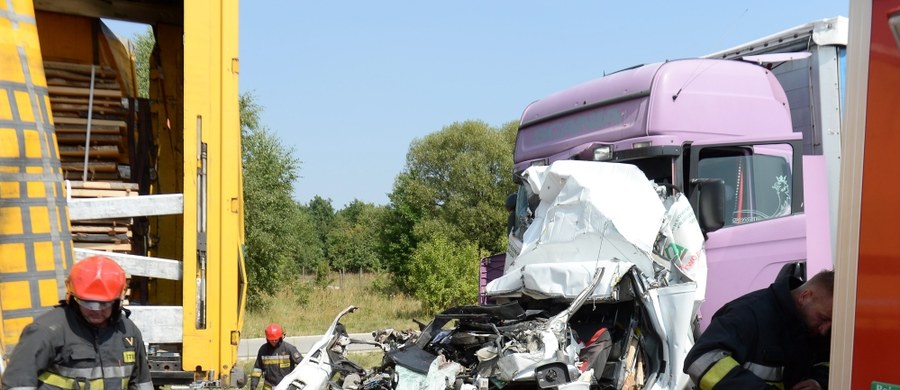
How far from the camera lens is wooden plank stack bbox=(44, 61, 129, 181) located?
218 inches

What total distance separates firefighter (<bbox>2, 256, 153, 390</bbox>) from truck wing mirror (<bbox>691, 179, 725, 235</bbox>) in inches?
177

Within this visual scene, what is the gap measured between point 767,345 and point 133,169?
4.46 m

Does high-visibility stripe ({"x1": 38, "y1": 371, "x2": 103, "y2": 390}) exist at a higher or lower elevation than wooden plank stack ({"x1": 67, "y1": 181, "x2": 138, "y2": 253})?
lower

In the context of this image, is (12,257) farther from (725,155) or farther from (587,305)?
(725,155)

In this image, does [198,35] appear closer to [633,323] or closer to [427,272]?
[633,323]

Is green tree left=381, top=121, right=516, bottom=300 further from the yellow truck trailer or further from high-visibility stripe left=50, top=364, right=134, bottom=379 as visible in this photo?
high-visibility stripe left=50, top=364, right=134, bottom=379

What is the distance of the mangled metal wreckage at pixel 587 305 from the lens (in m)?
5.55

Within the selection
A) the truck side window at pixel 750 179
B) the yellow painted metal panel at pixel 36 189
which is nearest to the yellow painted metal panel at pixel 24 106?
the yellow painted metal panel at pixel 36 189

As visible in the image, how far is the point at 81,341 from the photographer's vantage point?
3.63 metres

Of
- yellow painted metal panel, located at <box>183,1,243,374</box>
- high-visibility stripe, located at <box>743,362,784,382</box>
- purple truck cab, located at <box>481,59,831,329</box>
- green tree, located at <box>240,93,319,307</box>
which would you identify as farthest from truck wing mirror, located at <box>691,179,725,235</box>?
green tree, located at <box>240,93,319,307</box>

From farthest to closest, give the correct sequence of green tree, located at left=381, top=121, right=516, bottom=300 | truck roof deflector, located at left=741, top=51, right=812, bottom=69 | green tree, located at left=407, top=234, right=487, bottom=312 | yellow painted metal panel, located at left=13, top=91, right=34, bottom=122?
1. green tree, located at left=381, top=121, right=516, bottom=300
2. green tree, located at left=407, top=234, right=487, bottom=312
3. truck roof deflector, located at left=741, top=51, right=812, bottom=69
4. yellow painted metal panel, located at left=13, top=91, right=34, bottom=122

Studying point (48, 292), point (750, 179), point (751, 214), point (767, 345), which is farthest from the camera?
point (750, 179)

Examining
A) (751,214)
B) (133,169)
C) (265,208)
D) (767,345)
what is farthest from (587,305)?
(265,208)

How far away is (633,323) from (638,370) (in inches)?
13.7
